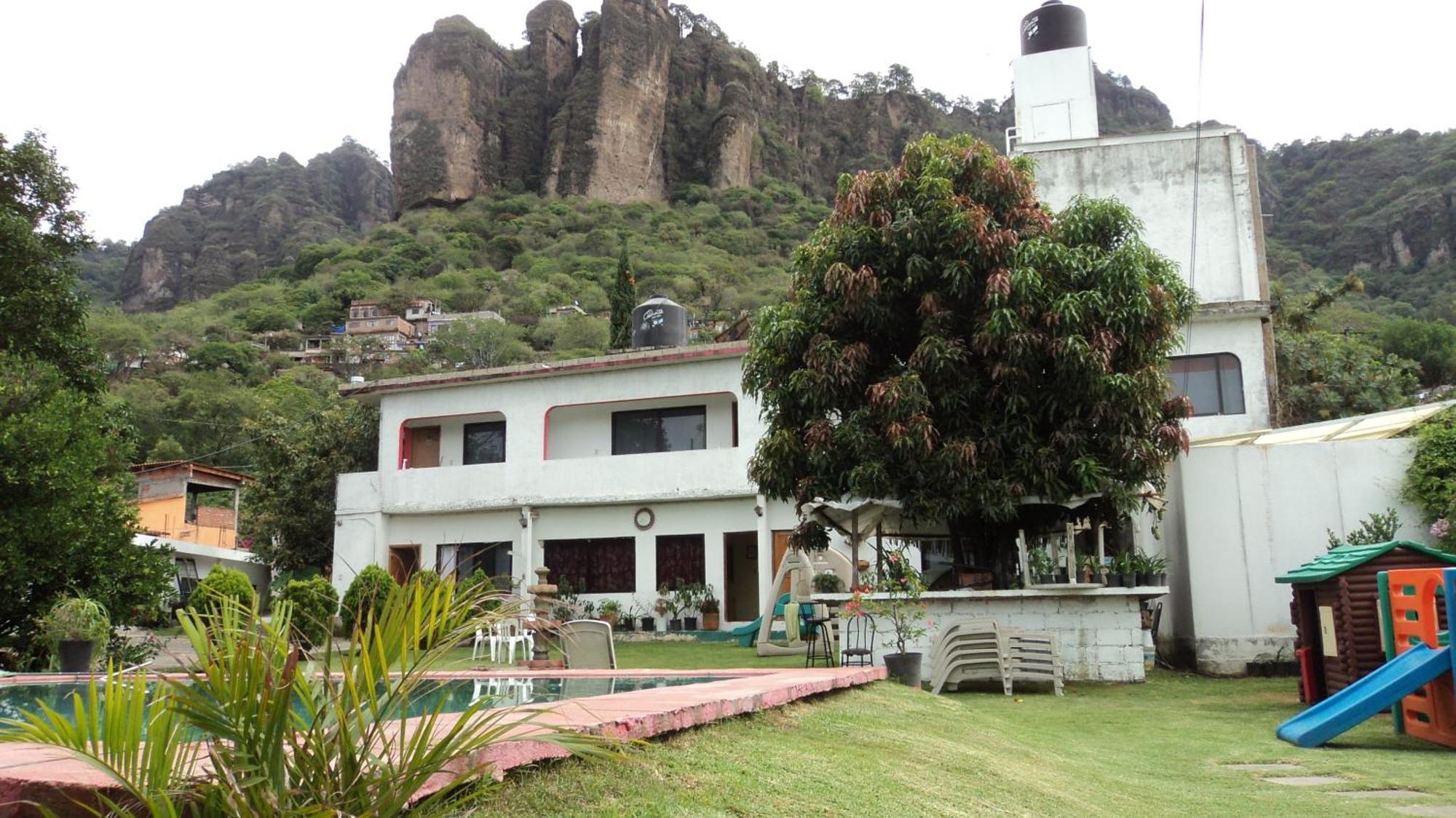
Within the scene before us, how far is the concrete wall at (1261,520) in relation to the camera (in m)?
13.4

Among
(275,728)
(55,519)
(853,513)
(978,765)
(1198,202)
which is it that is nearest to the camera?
(275,728)

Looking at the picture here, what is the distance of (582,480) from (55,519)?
11.4 meters

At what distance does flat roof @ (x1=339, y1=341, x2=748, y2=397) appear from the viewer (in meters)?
21.5

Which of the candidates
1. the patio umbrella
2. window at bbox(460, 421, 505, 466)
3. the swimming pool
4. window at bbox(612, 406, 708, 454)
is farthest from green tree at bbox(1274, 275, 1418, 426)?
the swimming pool

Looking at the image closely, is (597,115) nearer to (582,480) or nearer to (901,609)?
(582,480)

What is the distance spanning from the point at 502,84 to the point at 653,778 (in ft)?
315

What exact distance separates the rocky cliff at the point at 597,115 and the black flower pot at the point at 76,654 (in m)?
78.6

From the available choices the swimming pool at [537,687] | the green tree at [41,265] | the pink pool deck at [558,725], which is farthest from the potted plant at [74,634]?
the pink pool deck at [558,725]

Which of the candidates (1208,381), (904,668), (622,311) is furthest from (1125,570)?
(622,311)

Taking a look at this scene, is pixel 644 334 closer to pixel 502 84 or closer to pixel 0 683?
pixel 0 683

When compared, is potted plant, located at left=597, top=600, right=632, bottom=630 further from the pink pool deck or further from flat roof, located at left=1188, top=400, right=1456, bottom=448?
the pink pool deck

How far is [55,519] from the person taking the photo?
12.0 m

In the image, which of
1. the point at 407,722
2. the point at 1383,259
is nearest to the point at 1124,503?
the point at 407,722

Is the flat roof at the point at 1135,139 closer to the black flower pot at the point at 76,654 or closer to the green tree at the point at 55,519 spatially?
the green tree at the point at 55,519
